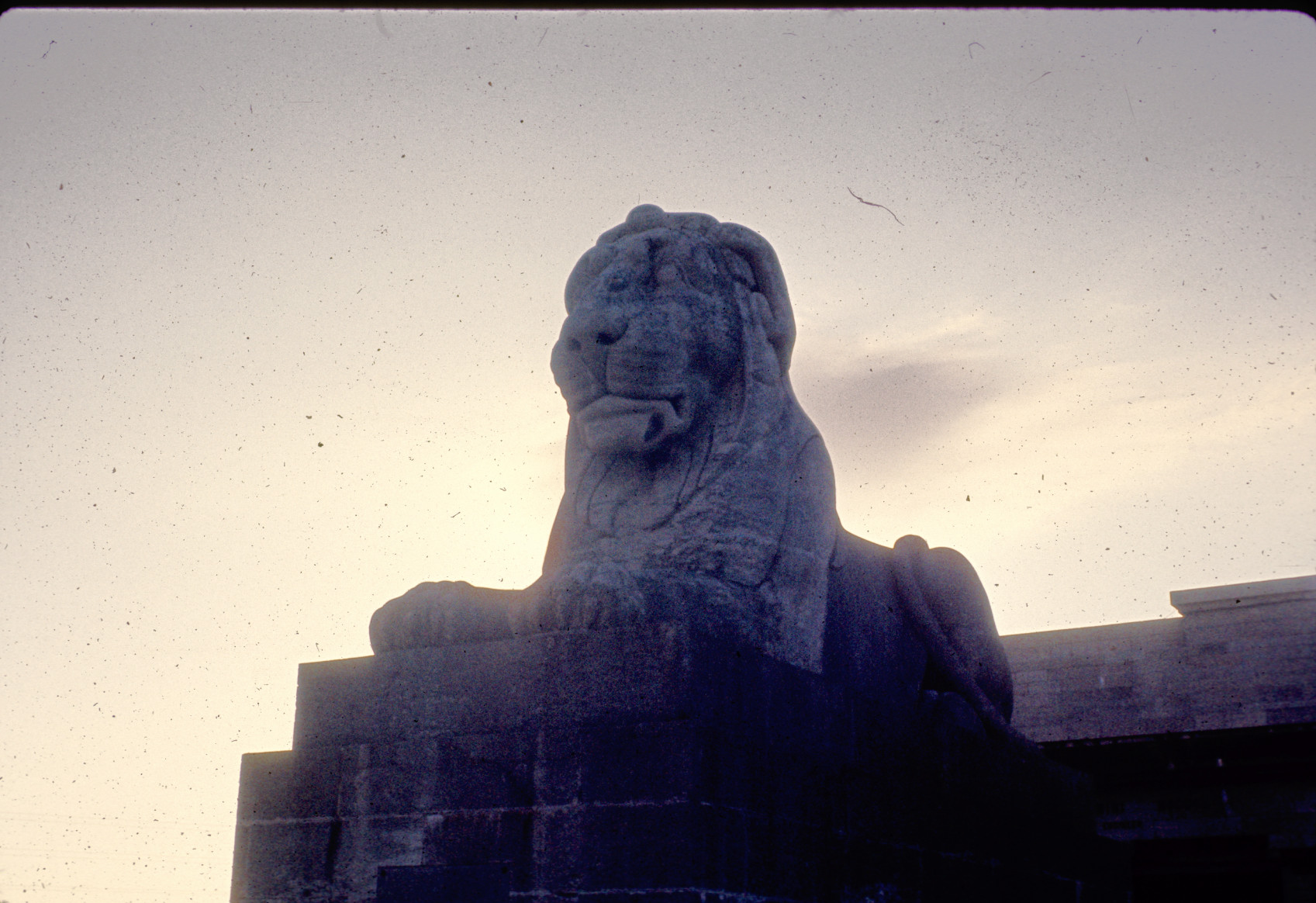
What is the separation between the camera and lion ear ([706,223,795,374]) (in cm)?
527

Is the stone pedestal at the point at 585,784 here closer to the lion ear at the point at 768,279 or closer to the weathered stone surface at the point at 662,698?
the weathered stone surface at the point at 662,698

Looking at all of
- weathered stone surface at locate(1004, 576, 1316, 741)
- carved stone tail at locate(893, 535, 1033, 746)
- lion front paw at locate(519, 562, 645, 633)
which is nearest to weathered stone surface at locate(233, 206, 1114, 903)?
lion front paw at locate(519, 562, 645, 633)

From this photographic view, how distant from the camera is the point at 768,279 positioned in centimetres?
533

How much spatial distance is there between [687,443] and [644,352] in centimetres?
35

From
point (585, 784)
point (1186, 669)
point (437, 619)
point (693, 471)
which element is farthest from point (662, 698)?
point (1186, 669)

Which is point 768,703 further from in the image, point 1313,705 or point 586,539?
point 1313,705

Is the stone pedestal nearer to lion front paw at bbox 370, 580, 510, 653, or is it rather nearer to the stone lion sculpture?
lion front paw at bbox 370, 580, 510, 653

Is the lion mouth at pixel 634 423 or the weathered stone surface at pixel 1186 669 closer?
the lion mouth at pixel 634 423

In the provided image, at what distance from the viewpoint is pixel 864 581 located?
548 cm

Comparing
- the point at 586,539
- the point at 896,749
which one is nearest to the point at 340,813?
the point at 586,539

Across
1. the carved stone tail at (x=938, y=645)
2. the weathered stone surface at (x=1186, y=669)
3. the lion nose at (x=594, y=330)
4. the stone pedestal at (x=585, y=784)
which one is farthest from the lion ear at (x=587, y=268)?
the weathered stone surface at (x=1186, y=669)

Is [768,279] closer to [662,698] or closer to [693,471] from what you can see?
[693,471]

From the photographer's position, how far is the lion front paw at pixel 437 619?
173 inches

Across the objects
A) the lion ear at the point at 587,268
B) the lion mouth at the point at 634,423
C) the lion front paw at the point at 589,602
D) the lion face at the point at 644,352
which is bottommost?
the lion front paw at the point at 589,602
